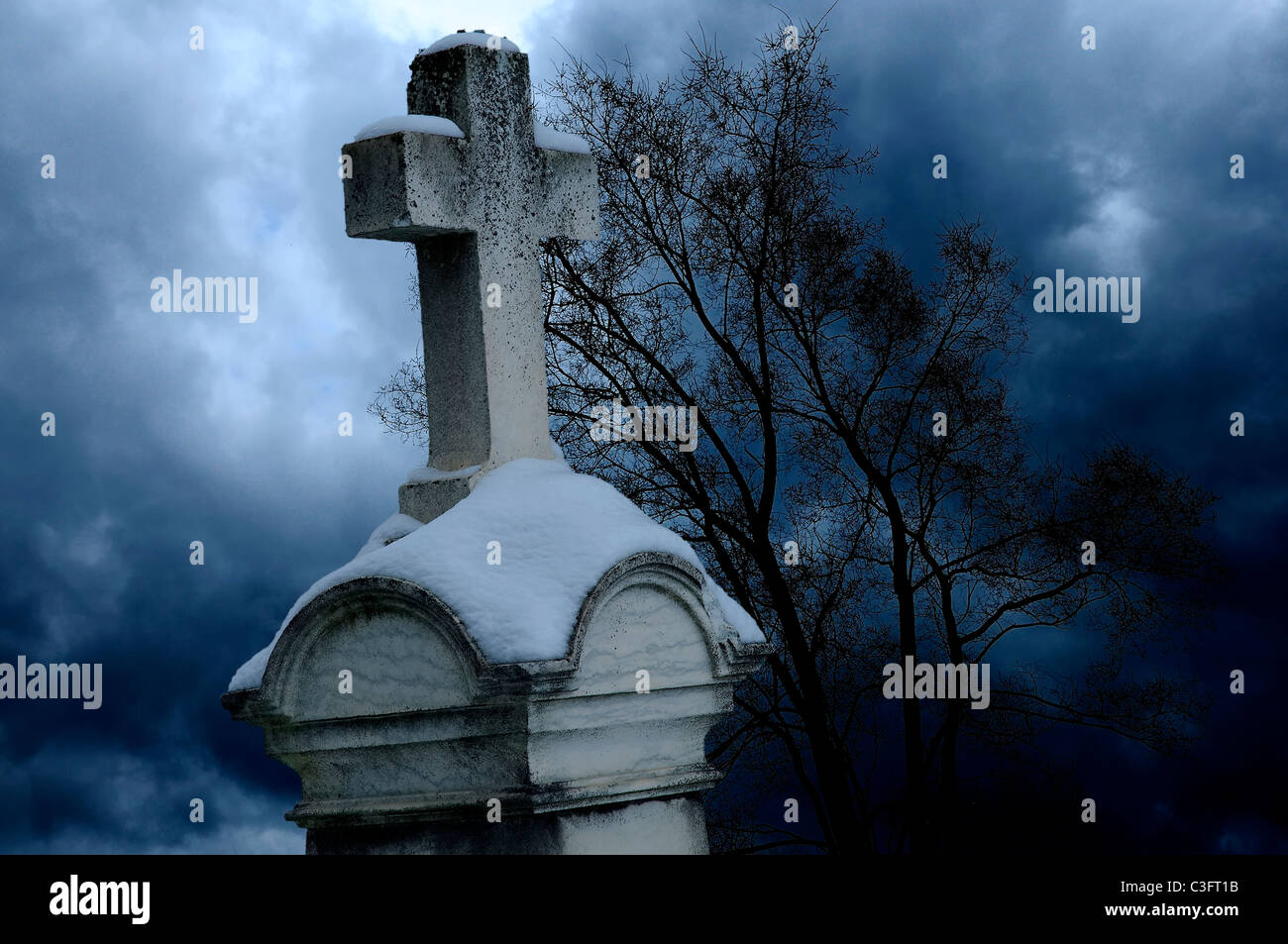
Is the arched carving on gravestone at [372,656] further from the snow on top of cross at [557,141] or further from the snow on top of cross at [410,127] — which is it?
the snow on top of cross at [557,141]

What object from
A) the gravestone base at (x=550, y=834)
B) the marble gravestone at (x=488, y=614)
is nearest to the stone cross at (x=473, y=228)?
the marble gravestone at (x=488, y=614)

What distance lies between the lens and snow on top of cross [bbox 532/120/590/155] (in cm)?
548

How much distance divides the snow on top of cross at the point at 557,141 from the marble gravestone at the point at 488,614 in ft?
0.06

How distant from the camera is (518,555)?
478cm

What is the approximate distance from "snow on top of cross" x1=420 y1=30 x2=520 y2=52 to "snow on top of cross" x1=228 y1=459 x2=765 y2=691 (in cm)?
151

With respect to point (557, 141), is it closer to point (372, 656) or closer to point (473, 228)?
point (473, 228)

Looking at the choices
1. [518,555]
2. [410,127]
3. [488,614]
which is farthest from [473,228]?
[488,614]

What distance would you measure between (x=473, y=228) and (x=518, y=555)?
122 cm

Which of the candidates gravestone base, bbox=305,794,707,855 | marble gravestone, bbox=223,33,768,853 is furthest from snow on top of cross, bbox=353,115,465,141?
gravestone base, bbox=305,794,707,855

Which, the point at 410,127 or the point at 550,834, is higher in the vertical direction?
the point at 410,127
